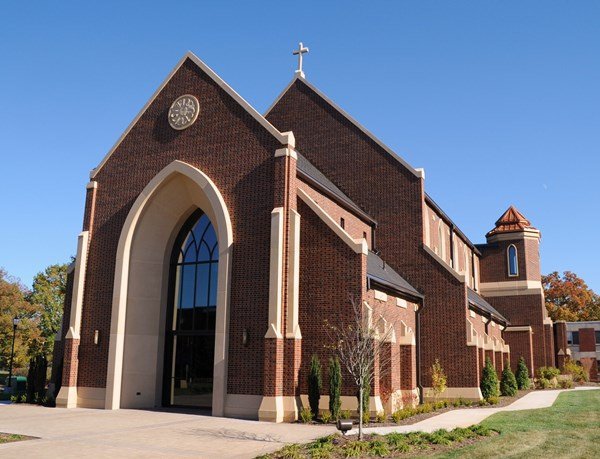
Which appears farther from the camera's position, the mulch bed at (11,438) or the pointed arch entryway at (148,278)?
the pointed arch entryway at (148,278)

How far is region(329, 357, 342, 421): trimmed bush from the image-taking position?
17.7 m

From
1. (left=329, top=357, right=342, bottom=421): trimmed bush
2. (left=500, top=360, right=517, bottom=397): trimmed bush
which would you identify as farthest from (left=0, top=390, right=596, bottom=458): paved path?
(left=500, top=360, right=517, bottom=397): trimmed bush

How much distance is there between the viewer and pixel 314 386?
18.1 meters

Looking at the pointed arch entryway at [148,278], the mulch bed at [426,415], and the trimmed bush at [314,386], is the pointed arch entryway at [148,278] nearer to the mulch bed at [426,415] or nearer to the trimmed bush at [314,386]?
the trimmed bush at [314,386]

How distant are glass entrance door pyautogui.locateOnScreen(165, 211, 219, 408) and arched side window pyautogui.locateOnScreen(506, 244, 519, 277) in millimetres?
29146

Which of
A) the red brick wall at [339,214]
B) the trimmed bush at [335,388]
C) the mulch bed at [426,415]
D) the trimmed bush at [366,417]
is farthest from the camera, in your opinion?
the red brick wall at [339,214]

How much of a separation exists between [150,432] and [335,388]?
5.64 meters

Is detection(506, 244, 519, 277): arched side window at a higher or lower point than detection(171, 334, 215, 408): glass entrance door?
higher

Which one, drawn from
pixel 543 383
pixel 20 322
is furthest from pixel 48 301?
pixel 543 383

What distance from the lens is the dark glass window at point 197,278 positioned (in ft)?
74.7

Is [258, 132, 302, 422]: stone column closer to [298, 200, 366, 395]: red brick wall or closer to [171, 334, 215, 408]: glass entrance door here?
[298, 200, 366, 395]: red brick wall

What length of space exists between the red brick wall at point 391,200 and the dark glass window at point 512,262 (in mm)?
20983

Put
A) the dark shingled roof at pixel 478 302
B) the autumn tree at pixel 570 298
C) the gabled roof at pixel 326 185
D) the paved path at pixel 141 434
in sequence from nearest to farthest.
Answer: the paved path at pixel 141 434 < the gabled roof at pixel 326 185 < the dark shingled roof at pixel 478 302 < the autumn tree at pixel 570 298

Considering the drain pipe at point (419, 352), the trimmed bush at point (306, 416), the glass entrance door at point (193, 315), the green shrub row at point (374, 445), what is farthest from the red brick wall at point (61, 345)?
the green shrub row at point (374, 445)
